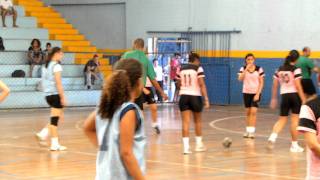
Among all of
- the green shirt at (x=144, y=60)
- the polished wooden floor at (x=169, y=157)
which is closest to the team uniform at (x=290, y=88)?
the polished wooden floor at (x=169, y=157)

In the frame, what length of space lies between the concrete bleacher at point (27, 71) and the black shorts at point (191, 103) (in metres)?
12.9

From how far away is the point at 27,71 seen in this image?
27.2 m

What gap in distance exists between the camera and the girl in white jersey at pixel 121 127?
4875mm

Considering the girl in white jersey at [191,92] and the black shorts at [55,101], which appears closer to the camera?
the girl in white jersey at [191,92]

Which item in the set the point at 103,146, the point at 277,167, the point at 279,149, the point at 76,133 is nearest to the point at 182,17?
the point at 76,133

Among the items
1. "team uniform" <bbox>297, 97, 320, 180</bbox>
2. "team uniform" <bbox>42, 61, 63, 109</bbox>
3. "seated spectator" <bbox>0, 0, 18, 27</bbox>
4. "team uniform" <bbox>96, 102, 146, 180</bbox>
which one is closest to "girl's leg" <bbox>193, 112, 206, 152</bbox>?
"team uniform" <bbox>42, 61, 63, 109</bbox>

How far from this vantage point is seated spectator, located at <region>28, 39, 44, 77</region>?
27016 mm

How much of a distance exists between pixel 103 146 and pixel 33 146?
1031cm

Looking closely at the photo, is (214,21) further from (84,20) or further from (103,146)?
(103,146)

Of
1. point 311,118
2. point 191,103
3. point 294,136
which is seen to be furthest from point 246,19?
point 311,118

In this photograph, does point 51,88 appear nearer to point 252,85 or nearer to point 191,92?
point 191,92

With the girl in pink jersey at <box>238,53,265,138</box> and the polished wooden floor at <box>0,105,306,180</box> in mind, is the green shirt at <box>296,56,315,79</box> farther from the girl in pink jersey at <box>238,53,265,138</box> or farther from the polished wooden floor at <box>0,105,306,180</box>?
the polished wooden floor at <box>0,105,306,180</box>

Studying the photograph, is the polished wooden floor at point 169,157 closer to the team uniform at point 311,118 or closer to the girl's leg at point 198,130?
the girl's leg at point 198,130

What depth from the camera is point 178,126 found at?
19.7 metres
